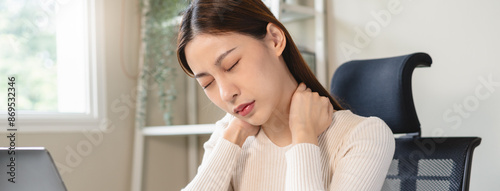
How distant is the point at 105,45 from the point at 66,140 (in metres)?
0.51

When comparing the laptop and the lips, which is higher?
the lips

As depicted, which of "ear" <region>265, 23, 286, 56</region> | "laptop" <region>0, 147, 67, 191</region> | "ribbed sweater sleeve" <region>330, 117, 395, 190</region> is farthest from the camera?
"ear" <region>265, 23, 286, 56</region>

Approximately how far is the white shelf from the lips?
43.1 inches

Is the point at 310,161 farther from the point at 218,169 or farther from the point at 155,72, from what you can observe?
the point at 155,72

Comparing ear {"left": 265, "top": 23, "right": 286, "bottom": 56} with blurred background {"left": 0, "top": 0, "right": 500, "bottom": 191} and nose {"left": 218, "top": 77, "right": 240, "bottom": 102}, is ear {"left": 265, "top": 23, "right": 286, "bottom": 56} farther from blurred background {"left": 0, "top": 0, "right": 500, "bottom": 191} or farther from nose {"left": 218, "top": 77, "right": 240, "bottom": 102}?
blurred background {"left": 0, "top": 0, "right": 500, "bottom": 191}

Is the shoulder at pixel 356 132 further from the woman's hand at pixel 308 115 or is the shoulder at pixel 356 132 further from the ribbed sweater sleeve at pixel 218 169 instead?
the ribbed sweater sleeve at pixel 218 169

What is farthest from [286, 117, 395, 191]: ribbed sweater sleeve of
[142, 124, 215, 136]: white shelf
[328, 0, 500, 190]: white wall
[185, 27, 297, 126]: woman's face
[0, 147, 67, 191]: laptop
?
[142, 124, 215, 136]: white shelf

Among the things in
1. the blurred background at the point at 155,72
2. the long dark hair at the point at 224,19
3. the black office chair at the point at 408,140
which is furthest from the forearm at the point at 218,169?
the blurred background at the point at 155,72

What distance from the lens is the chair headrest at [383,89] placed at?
1222mm

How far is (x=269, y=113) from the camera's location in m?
1.06

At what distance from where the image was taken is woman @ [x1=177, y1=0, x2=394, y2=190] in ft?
3.28

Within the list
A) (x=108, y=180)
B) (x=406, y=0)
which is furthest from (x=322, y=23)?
(x=108, y=180)

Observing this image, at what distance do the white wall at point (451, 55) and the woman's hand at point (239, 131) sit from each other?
99 cm

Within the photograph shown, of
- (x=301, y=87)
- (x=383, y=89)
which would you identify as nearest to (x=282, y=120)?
(x=301, y=87)
